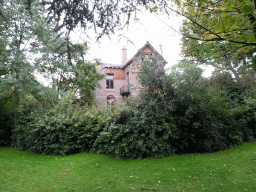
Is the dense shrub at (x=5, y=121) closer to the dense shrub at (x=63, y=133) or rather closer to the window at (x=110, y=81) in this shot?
the dense shrub at (x=63, y=133)

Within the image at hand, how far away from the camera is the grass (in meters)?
4.56

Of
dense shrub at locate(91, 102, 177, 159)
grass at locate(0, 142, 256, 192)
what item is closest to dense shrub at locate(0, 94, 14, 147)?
grass at locate(0, 142, 256, 192)

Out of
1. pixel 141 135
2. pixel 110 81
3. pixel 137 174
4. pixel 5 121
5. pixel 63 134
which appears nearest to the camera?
pixel 137 174

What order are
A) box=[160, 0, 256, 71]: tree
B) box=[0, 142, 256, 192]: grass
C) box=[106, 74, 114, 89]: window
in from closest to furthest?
box=[160, 0, 256, 71]: tree → box=[0, 142, 256, 192]: grass → box=[106, 74, 114, 89]: window

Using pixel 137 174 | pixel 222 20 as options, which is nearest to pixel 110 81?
pixel 137 174

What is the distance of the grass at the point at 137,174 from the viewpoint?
15.0ft

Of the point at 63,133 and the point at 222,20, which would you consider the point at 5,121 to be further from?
the point at 222,20

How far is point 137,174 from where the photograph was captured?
5.43 metres

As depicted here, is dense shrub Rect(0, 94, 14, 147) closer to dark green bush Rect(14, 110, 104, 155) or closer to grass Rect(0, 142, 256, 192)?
dark green bush Rect(14, 110, 104, 155)

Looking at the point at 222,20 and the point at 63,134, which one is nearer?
the point at 222,20

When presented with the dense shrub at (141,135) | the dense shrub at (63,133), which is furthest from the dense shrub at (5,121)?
the dense shrub at (141,135)

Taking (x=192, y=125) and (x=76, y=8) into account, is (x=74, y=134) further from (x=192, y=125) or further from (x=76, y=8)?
(x=76, y=8)

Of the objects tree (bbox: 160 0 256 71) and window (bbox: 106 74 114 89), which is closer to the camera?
tree (bbox: 160 0 256 71)

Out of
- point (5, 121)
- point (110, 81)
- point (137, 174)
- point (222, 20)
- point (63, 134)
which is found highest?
point (110, 81)
